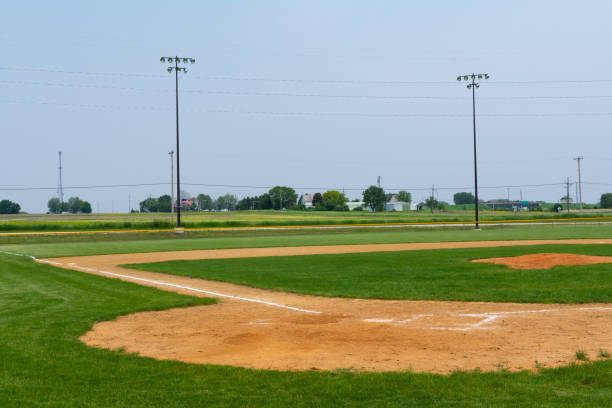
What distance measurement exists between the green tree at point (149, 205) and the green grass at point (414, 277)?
12886 cm

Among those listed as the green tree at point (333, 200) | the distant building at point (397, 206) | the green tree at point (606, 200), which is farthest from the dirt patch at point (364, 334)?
the distant building at point (397, 206)

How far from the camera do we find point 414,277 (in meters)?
16.1

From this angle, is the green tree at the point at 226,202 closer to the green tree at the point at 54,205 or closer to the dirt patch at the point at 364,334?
the green tree at the point at 54,205

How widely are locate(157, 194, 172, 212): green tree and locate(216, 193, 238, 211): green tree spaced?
104 feet

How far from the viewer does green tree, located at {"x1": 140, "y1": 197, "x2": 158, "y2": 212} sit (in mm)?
147250

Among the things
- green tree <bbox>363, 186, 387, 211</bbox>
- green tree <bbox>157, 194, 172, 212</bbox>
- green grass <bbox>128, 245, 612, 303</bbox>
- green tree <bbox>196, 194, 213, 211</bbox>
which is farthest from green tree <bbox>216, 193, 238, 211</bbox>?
green grass <bbox>128, 245, 612, 303</bbox>

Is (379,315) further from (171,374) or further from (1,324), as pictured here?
(1,324)

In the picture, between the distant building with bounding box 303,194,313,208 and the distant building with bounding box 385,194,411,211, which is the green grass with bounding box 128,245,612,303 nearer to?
the distant building with bounding box 385,194,411,211

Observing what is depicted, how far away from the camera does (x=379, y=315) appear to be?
1052 cm

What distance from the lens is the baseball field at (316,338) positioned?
18.3ft

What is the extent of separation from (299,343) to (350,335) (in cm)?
93

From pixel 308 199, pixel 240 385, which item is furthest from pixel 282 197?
pixel 240 385

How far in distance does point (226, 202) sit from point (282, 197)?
140 ft

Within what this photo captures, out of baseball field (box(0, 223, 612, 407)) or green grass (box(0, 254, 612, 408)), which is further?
baseball field (box(0, 223, 612, 407))
